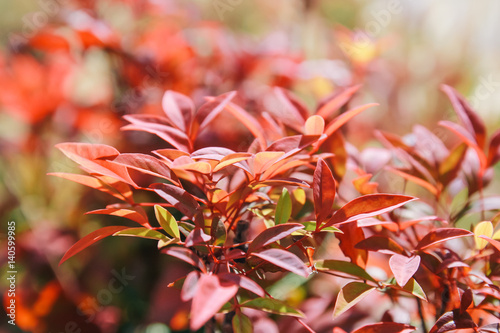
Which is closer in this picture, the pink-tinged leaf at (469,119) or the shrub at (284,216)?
the shrub at (284,216)

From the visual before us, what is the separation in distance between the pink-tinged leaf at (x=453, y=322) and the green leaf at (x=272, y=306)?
0.15m

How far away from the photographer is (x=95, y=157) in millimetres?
412

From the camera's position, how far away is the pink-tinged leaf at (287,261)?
34 cm

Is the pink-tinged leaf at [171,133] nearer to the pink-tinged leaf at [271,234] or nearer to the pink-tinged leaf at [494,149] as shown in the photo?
the pink-tinged leaf at [271,234]

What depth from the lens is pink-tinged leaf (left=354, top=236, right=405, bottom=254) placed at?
17.2 inches

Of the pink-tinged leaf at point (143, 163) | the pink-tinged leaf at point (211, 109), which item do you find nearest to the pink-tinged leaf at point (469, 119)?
the pink-tinged leaf at point (211, 109)

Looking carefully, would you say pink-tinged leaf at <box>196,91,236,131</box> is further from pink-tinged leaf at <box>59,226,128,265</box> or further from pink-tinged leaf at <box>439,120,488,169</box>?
pink-tinged leaf at <box>439,120,488,169</box>

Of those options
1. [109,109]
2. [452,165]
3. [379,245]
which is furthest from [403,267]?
[109,109]

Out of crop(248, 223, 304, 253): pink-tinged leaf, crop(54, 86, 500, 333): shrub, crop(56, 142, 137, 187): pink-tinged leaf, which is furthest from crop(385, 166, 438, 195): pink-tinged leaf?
crop(56, 142, 137, 187): pink-tinged leaf

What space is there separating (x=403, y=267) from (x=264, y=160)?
17cm

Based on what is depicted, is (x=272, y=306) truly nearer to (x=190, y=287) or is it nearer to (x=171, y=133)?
(x=190, y=287)

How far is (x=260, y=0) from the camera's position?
2777 millimetres

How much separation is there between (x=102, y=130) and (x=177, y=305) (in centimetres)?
55

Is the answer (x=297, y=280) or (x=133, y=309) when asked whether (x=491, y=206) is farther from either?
(x=133, y=309)
